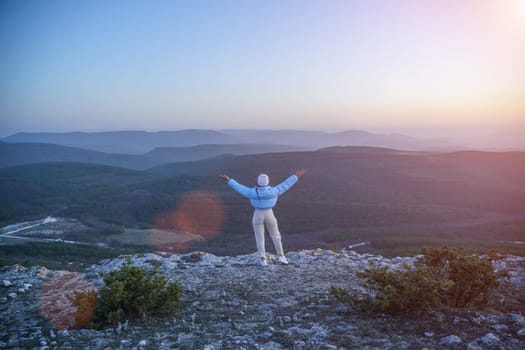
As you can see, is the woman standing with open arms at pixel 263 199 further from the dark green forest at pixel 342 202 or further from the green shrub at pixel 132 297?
the dark green forest at pixel 342 202

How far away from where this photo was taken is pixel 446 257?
6773 millimetres

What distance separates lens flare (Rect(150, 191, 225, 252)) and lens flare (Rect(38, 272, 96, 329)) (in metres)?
25.7

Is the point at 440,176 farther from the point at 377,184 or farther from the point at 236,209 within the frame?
the point at 236,209

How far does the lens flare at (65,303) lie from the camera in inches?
244

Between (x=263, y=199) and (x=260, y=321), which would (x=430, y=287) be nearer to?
(x=260, y=321)

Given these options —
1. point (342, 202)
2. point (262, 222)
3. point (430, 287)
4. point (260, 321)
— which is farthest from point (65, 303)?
point (342, 202)

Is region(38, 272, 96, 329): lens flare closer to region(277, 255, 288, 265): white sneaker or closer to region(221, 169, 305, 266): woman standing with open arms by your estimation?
region(221, 169, 305, 266): woman standing with open arms

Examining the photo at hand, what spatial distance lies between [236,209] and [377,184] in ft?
106

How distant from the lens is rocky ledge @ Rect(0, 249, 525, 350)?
5.16m

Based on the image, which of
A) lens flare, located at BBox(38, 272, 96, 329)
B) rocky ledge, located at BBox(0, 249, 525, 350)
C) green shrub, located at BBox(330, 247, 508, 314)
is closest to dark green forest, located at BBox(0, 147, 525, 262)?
rocky ledge, located at BBox(0, 249, 525, 350)

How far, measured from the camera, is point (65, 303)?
7461 mm

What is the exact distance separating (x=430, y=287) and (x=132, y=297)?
15.4 feet

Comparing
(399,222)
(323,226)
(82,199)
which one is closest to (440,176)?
(399,222)

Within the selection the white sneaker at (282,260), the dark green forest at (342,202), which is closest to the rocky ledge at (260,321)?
the white sneaker at (282,260)
